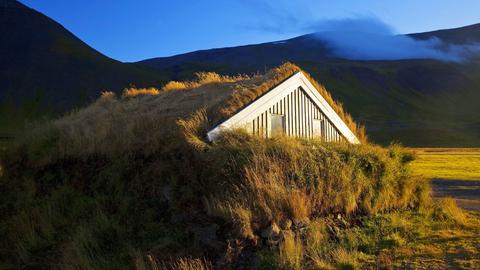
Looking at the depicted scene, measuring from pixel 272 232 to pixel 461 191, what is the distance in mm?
19755

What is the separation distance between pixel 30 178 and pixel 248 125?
6.25 m


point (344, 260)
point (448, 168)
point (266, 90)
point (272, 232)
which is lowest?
point (448, 168)

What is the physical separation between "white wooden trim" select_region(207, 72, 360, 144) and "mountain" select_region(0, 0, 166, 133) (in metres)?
80.1

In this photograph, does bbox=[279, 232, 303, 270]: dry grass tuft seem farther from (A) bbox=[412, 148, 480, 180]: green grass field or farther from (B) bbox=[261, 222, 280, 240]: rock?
(A) bbox=[412, 148, 480, 180]: green grass field

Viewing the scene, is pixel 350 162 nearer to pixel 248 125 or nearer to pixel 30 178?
pixel 248 125

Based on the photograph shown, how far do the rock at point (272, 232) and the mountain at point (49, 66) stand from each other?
85.4m

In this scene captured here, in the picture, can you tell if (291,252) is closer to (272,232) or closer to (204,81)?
(272,232)

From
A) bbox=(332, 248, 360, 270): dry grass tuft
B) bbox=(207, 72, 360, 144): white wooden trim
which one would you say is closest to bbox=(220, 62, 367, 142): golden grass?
bbox=(207, 72, 360, 144): white wooden trim

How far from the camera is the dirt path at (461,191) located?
59.8ft

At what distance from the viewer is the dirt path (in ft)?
59.8

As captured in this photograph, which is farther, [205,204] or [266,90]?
[266,90]

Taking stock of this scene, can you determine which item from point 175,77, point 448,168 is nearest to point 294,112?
point 448,168

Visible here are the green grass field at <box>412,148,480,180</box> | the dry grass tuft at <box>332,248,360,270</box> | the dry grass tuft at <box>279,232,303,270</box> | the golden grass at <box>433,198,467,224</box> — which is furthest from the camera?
the green grass field at <box>412,148,480,180</box>

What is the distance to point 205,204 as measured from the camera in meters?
8.91
